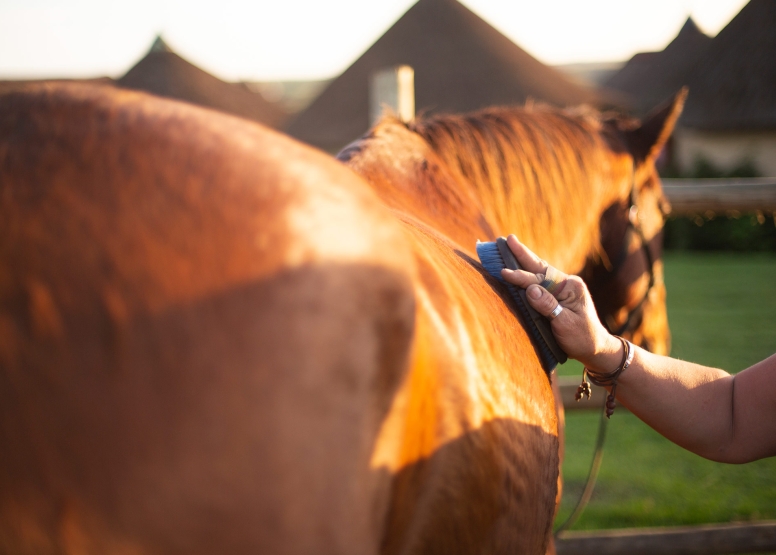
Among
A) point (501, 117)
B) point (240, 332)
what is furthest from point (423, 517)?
point (501, 117)

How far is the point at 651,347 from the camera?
2.64m

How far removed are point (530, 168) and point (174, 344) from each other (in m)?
1.65

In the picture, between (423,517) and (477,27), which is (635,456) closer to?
(423,517)

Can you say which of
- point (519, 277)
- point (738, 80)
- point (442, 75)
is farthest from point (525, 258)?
point (738, 80)

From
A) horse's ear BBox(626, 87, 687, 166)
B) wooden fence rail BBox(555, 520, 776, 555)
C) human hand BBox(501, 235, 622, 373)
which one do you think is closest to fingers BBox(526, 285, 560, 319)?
human hand BBox(501, 235, 622, 373)

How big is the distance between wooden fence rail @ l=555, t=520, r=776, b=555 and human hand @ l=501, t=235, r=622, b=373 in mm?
1760

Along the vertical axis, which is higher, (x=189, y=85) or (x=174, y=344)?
(x=174, y=344)

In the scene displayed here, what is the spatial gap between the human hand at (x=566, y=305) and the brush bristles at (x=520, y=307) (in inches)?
1.3

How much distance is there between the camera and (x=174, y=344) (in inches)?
23.6

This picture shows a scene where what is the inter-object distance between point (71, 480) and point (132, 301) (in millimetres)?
194

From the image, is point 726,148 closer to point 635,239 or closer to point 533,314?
point 635,239

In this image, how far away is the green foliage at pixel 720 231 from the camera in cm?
1505

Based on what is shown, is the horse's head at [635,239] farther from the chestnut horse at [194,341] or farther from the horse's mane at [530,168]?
the chestnut horse at [194,341]

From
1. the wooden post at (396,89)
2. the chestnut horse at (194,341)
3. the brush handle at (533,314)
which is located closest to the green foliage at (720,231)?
the wooden post at (396,89)
